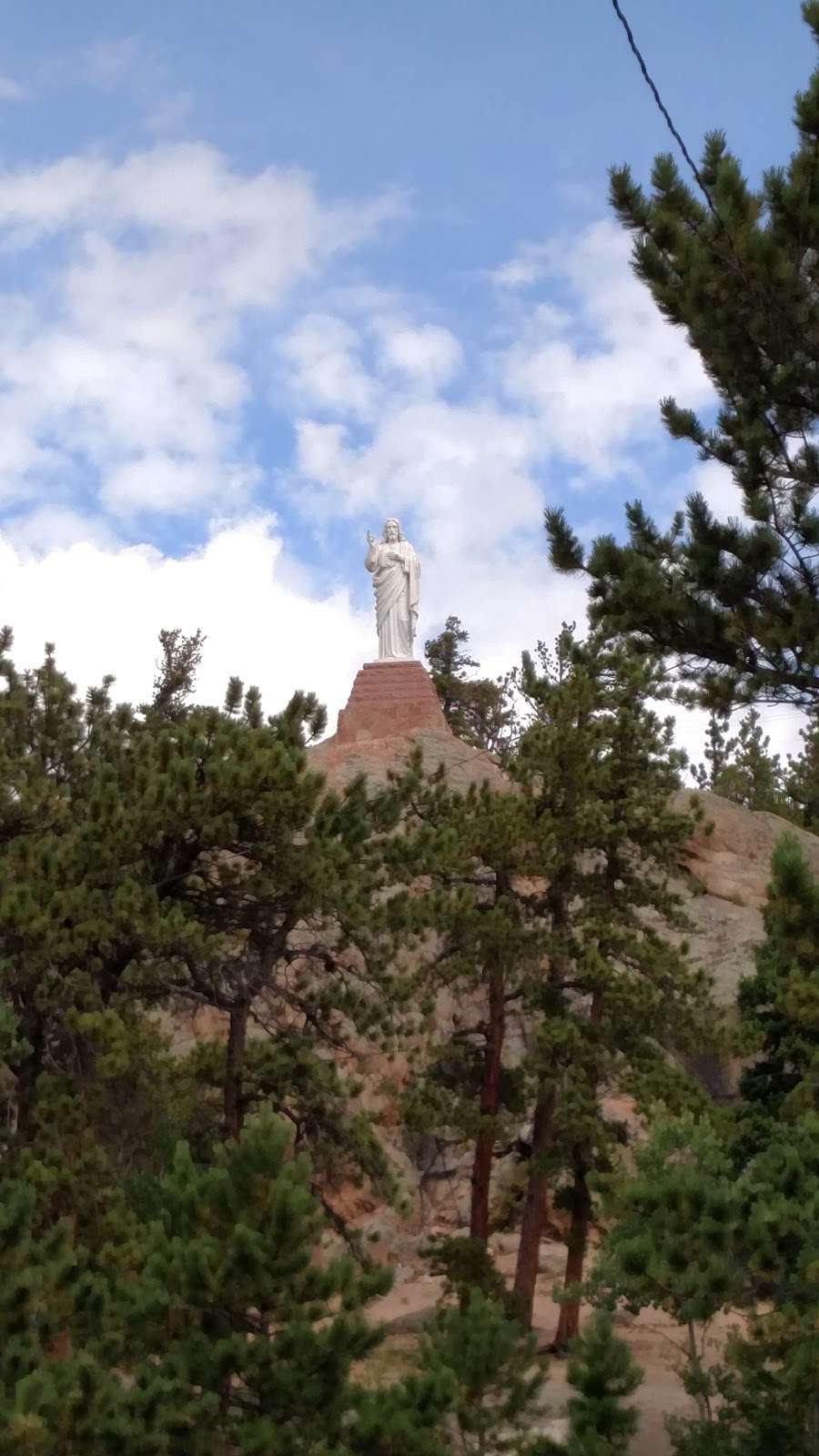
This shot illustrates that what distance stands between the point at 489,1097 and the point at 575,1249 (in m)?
1.80

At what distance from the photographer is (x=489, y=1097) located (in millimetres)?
13727

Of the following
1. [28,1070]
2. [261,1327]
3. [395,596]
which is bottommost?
[261,1327]

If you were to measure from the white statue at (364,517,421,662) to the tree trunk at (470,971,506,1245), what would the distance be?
10493 millimetres

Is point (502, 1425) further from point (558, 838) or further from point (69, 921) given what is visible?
point (558, 838)

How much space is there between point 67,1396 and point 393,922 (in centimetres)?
464

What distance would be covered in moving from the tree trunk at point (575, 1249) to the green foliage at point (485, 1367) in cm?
695

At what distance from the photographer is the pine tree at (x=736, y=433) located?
802 centimetres

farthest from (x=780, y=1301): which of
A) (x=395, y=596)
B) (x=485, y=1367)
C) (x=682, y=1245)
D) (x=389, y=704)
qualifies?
(x=395, y=596)

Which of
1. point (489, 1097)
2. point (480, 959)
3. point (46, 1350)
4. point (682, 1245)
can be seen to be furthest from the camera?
point (489, 1097)

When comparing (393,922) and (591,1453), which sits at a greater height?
(393,922)

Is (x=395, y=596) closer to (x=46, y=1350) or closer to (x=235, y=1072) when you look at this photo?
Answer: (x=235, y=1072)

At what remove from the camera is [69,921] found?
8.87 metres

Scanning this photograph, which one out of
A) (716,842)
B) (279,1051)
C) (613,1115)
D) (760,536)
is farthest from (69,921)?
(716,842)

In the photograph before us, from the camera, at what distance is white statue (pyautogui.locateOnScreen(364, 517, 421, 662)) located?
2367 cm
